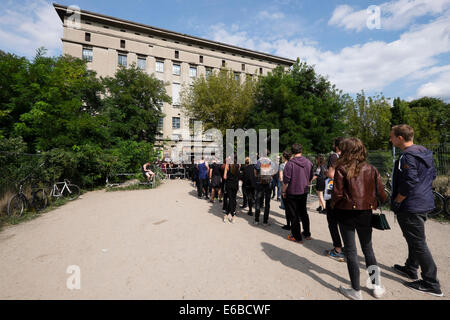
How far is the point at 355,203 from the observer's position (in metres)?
2.29

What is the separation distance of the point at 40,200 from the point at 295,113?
1771cm

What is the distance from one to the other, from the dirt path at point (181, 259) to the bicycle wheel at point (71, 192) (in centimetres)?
318

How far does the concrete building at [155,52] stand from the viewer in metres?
27.2

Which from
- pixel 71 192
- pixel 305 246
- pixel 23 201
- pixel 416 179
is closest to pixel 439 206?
pixel 305 246

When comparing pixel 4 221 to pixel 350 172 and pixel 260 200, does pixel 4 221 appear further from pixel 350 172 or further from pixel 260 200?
pixel 350 172

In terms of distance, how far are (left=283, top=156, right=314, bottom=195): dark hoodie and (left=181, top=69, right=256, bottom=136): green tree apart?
15.4m

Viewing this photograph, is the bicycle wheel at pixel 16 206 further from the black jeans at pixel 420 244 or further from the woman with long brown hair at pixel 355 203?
the black jeans at pixel 420 244

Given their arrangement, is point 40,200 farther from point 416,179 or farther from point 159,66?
point 159,66

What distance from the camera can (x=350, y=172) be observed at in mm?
2330

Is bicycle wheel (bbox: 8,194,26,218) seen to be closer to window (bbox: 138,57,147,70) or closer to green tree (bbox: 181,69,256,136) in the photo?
green tree (bbox: 181,69,256,136)
